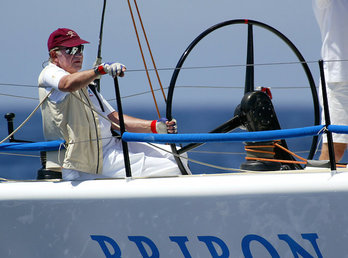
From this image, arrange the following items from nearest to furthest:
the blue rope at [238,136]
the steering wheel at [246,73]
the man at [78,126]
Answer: the blue rope at [238,136] < the man at [78,126] < the steering wheel at [246,73]

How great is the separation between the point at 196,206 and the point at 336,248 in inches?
25.9

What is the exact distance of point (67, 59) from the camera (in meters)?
3.59

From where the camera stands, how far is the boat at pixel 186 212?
3.17 m

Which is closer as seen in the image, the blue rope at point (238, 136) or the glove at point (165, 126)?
the blue rope at point (238, 136)

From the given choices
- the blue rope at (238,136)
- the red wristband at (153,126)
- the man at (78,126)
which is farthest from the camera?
the red wristband at (153,126)

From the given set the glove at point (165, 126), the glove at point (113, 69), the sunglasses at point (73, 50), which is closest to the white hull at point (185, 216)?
the glove at point (165, 126)

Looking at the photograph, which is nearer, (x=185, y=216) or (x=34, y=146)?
(x=185, y=216)

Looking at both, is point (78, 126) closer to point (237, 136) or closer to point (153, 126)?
point (153, 126)

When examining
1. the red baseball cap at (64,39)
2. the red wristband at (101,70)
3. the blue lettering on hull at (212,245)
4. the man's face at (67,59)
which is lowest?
the blue lettering on hull at (212,245)

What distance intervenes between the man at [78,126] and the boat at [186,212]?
3.4 inches

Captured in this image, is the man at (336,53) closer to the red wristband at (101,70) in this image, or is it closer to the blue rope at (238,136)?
the blue rope at (238,136)

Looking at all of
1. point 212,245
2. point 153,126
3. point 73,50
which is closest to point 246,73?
point 153,126

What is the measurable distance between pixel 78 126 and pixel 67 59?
38 cm

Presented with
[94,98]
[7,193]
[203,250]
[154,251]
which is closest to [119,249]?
[154,251]
